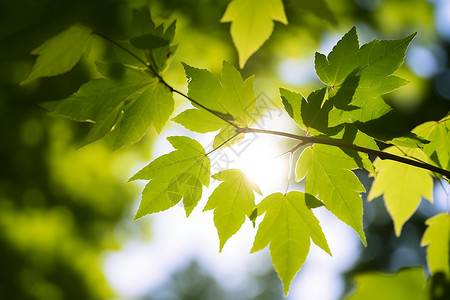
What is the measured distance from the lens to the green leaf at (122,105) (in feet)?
1.65

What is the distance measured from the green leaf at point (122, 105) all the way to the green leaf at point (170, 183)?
0.05 meters

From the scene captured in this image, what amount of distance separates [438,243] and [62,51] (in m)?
0.70

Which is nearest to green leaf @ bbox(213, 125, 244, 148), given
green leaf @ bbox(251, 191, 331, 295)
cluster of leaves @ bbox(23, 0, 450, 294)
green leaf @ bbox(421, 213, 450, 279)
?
cluster of leaves @ bbox(23, 0, 450, 294)

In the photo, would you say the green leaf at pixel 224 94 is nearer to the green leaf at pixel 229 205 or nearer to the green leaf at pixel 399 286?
the green leaf at pixel 229 205

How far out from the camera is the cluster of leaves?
478 mm

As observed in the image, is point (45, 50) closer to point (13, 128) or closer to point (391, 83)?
point (391, 83)

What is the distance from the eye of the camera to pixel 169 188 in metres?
0.53

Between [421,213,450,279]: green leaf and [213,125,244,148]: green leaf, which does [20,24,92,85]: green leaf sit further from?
[421,213,450,279]: green leaf

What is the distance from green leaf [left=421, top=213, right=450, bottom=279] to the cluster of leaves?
5.2 inches

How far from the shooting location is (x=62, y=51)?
474 millimetres

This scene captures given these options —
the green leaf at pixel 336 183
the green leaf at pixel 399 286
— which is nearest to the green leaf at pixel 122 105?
the green leaf at pixel 336 183

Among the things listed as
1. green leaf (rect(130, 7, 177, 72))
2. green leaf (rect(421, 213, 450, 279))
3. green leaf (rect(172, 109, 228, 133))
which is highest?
green leaf (rect(130, 7, 177, 72))

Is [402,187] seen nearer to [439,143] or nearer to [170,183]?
[439,143]

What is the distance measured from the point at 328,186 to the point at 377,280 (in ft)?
0.57
